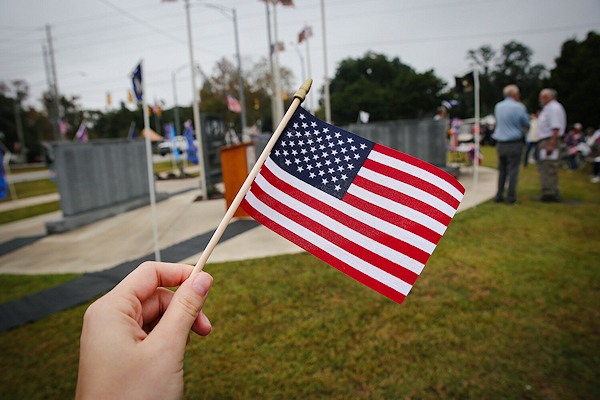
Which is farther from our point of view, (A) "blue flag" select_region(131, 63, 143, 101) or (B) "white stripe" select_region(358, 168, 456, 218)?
(A) "blue flag" select_region(131, 63, 143, 101)

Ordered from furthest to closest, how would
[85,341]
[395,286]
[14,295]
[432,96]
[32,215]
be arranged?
[432,96], [32,215], [14,295], [395,286], [85,341]

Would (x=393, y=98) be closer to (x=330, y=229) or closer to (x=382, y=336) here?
(x=382, y=336)

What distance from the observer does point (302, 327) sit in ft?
10.1

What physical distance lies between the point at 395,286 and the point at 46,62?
3999 centimetres

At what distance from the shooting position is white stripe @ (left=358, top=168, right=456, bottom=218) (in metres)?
1.32

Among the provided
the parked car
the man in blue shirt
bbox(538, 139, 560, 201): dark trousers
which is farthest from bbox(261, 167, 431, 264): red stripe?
the parked car

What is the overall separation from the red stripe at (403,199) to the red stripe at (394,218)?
0.05m

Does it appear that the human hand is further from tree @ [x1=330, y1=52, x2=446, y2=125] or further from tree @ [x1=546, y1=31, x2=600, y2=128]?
tree @ [x1=330, y1=52, x2=446, y2=125]

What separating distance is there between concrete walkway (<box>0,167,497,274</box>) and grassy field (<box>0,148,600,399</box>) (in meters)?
0.57

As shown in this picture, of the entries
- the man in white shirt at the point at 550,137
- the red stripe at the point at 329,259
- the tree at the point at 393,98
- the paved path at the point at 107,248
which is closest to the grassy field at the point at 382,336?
the paved path at the point at 107,248

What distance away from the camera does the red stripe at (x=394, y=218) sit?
4.36 feet

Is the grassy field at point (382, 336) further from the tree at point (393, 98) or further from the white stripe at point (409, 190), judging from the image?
the tree at point (393, 98)

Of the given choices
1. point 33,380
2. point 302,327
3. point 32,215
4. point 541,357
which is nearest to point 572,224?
point 541,357

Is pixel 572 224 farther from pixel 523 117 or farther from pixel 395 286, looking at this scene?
pixel 395 286
